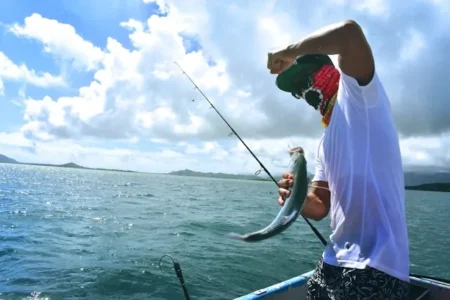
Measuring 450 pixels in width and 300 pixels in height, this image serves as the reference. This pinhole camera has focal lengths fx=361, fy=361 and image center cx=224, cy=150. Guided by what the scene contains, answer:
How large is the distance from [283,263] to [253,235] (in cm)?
1255

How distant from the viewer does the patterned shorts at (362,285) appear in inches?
95.5

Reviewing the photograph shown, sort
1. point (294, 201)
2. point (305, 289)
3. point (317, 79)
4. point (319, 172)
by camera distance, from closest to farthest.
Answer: point (294, 201) → point (317, 79) → point (319, 172) → point (305, 289)

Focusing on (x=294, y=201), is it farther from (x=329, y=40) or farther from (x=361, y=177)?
(x=329, y=40)

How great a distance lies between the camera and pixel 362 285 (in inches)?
96.3

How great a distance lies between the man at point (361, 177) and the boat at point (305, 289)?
11.2 feet

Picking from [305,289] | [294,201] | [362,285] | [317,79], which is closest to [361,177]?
[294,201]

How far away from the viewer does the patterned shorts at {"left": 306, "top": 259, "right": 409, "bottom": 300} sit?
243 cm

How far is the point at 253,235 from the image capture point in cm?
249

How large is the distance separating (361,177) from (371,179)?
0.06m

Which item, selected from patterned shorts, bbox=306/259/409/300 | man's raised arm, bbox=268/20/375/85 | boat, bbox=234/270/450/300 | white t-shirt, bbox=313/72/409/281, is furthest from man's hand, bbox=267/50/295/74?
boat, bbox=234/270/450/300

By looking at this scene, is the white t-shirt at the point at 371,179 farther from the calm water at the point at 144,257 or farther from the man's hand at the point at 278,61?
the calm water at the point at 144,257

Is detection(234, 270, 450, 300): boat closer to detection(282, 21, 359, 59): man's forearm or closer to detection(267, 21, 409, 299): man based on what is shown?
detection(267, 21, 409, 299): man

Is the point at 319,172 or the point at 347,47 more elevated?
the point at 347,47

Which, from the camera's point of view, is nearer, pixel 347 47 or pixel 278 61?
pixel 347 47
